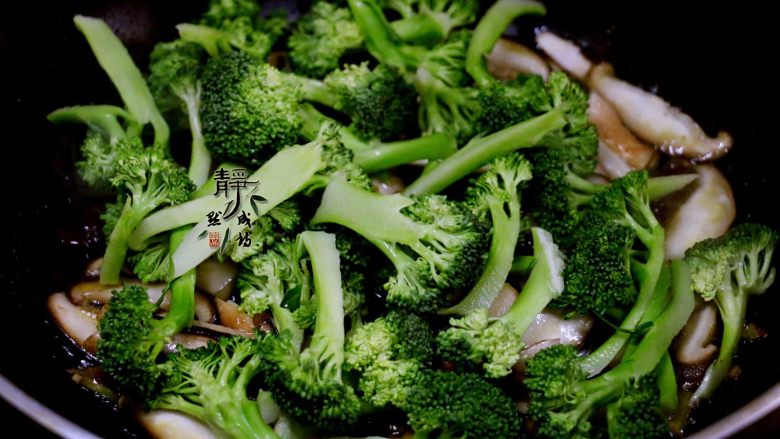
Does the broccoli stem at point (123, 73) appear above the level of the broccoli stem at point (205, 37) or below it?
below

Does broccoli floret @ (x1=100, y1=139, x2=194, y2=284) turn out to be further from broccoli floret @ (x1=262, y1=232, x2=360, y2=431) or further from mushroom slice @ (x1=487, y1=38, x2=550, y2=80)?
mushroom slice @ (x1=487, y1=38, x2=550, y2=80)

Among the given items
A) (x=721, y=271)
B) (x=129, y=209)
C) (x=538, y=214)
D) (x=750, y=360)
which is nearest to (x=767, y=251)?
(x=721, y=271)

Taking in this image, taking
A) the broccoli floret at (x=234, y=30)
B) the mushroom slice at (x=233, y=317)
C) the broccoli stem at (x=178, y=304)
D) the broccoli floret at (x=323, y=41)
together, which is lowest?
the mushroom slice at (x=233, y=317)

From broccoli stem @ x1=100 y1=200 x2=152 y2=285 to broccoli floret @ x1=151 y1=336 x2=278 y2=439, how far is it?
40 centimetres

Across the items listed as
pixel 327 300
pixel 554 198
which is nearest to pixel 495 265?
pixel 554 198

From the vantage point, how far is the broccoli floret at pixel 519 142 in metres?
2.18

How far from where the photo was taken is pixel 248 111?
217cm

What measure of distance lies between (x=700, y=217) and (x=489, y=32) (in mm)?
972

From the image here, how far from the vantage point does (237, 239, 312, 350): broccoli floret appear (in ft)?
6.50

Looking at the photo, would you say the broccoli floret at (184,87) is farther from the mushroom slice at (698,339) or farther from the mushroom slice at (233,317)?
the mushroom slice at (698,339)

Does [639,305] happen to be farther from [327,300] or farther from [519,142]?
[327,300]

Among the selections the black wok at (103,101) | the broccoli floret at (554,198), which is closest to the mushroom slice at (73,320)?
the black wok at (103,101)

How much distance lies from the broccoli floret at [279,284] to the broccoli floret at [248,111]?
33 cm

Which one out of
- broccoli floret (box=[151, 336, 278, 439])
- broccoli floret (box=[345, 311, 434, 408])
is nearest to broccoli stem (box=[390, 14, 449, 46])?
broccoli floret (box=[345, 311, 434, 408])
